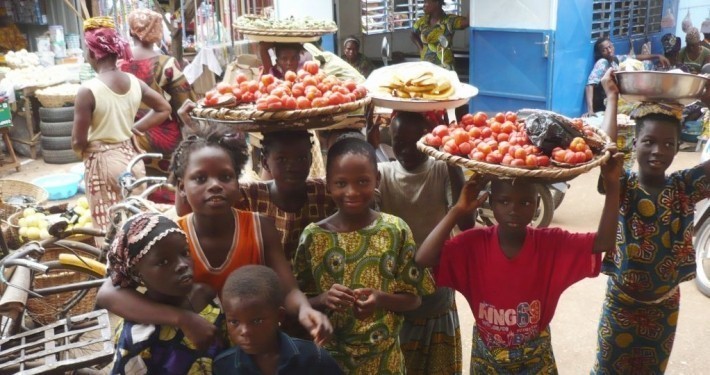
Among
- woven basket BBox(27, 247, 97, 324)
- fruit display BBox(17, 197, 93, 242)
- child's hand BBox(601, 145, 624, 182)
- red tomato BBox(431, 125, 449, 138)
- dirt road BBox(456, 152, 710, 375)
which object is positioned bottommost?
dirt road BBox(456, 152, 710, 375)

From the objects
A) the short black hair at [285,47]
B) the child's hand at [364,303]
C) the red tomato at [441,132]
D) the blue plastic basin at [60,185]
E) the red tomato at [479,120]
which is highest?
the short black hair at [285,47]

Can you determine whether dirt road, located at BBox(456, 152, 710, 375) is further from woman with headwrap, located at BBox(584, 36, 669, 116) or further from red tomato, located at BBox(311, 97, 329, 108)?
woman with headwrap, located at BBox(584, 36, 669, 116)

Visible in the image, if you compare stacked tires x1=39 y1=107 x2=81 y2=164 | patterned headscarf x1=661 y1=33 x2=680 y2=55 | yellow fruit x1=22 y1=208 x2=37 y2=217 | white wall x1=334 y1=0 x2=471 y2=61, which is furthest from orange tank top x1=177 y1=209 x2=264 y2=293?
patterned headscarf x1=661 y1=33 x2=680 y2=55

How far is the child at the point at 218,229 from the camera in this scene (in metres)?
2.23

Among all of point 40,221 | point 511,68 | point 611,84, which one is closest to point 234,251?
point 611,84

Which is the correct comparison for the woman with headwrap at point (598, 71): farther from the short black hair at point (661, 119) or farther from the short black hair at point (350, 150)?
the short black hair at point (350, 150)

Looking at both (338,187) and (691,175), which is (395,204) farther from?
(691,175)

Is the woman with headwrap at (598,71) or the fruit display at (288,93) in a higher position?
the fruit display at (288,93)

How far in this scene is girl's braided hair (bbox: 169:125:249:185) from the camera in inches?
92.1

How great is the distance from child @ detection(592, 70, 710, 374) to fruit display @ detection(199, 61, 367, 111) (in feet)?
3.85

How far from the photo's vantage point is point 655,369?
9.90 feet

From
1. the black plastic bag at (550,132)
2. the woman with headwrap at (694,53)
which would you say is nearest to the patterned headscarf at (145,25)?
the black plastic bag at (550,132)

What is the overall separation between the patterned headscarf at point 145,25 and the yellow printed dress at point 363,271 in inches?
145

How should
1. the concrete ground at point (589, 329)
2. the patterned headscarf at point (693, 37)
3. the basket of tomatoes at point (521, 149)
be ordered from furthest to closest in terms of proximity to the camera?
the patterned headscarf at point (693, 37) → the concrete ground at point (589, 329) → the basket of tomatoes at point (521, 149)
